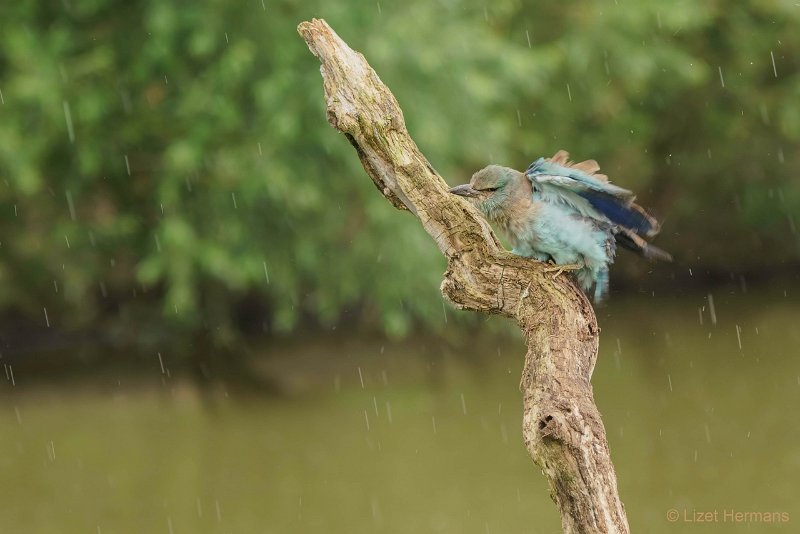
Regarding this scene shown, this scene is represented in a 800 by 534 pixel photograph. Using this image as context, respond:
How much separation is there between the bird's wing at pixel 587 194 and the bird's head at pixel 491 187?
0.07 metres

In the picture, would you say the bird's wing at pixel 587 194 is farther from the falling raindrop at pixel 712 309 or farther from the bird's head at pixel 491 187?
the falling raindrop at pixel 712 309

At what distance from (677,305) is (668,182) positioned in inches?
50.5

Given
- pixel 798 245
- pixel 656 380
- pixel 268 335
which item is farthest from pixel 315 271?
pixel 798 245

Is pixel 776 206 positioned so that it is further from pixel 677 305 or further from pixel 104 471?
pixel 104 471

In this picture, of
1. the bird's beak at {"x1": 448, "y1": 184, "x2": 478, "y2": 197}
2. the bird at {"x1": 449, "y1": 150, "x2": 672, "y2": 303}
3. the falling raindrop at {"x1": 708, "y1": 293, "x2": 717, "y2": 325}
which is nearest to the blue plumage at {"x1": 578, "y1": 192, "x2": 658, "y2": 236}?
the bird at {"x1": 449, "y1": 150, "x2": 672, "y2": 303}

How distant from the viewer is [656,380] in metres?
9.48

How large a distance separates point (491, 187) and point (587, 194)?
0.32 meters

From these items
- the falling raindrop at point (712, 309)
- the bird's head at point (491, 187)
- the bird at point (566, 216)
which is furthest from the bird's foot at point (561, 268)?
the falling raindrop at point (712, 309)

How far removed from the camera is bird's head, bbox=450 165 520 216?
3.34 metres

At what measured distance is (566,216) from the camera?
129 inches

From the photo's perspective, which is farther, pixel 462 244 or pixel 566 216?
pixel 566 216

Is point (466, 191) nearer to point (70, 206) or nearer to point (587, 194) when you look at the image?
point (587, 194)

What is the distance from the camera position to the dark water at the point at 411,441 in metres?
7.34

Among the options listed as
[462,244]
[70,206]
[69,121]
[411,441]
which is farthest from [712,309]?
[462,244]
